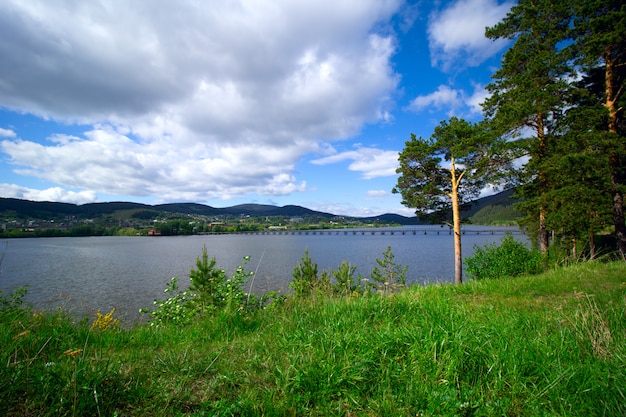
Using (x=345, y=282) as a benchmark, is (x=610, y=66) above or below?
above

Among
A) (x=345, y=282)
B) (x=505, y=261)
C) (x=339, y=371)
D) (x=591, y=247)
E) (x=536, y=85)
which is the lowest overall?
(x=345, y=282)

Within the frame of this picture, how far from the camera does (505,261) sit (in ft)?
45.0

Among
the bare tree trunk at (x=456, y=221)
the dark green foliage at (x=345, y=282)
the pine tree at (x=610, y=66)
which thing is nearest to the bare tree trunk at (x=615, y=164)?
the pine tree at (x=610, y=66)

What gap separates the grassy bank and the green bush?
10.7 meters

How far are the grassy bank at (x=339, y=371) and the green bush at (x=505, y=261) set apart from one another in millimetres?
10735

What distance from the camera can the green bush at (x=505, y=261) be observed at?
13039mm

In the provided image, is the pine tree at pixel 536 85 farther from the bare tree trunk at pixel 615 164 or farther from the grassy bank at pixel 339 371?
the grassy bank at pixel 339 371

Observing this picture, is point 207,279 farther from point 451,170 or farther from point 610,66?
point 610,66

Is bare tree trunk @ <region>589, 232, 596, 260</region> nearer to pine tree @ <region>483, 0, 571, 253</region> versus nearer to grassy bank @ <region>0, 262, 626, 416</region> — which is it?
pine tree @ <region>483, 0, 571, 253</region>

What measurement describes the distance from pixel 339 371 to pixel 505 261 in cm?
1443

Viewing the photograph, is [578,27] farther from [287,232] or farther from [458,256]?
[287,232]

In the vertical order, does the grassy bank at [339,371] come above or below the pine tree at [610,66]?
below

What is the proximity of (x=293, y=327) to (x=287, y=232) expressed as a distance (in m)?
185

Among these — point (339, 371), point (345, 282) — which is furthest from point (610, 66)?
point (339, 371)
